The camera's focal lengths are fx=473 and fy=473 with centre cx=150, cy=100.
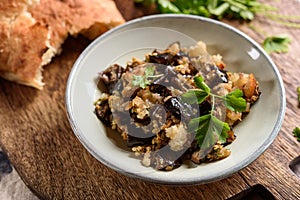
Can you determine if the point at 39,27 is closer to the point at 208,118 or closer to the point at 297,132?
the point at 208,118

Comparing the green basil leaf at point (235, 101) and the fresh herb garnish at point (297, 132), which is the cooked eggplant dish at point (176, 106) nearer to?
the green basil leaf at point (235, 101)

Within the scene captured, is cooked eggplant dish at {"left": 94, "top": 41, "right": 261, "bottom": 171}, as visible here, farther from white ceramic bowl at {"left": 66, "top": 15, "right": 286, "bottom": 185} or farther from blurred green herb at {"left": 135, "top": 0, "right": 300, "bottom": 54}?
blurred green herb at {"left": 135, "top": 0, "right": 300, "bottom": 54}

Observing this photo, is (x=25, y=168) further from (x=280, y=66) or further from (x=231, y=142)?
(x=280, y=66)

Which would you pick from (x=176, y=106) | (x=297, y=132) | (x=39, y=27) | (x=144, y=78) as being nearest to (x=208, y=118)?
(x=176, y=106)

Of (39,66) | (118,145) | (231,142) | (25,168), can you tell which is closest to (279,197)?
(231,142)

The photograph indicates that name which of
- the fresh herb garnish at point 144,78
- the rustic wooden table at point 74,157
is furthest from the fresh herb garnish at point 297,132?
the fresh herb garnish at point 144,78

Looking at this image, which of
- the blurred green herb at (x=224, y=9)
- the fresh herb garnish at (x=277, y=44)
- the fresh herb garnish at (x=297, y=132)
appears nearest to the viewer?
the fresh herb garnish at (x=297, y=132)
